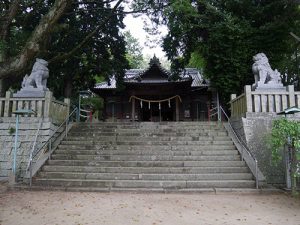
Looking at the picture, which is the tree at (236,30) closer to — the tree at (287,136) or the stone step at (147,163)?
the stone step at (147,163)

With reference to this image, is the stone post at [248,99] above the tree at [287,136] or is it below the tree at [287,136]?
above

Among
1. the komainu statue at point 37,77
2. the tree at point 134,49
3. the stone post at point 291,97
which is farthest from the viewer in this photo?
the tree at point 134,49

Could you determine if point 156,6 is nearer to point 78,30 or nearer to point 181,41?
point 181,41

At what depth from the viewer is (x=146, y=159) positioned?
9.02 m

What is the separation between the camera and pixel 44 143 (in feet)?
31.0

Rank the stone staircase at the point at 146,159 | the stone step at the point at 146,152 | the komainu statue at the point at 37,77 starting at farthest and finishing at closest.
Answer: the komainu statue at the point at 37,77
the stone step at the point at 146,152
the stone staircase at the point at 146,159

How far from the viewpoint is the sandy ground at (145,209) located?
4914mm

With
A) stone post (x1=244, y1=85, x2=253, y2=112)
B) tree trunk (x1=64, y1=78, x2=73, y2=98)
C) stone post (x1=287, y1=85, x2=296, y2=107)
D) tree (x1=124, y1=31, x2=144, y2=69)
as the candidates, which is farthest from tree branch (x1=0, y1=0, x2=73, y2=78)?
tree (x1=124, y1=31, x2=144, y2=69)

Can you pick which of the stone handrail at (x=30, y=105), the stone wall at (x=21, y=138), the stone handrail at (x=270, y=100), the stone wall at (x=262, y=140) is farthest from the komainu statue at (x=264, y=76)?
the stone wall at (x=21, y=138)

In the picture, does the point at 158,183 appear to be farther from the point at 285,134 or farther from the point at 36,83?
the point at 36,83

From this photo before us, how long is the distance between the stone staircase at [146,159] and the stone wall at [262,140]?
0.62m

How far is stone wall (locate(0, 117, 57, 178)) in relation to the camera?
9.00 meters

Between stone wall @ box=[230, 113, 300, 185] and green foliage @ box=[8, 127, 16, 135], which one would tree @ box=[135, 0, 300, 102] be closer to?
stone wall @ box=[230, 113, 300, 185]

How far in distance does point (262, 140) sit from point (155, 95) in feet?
36.5
